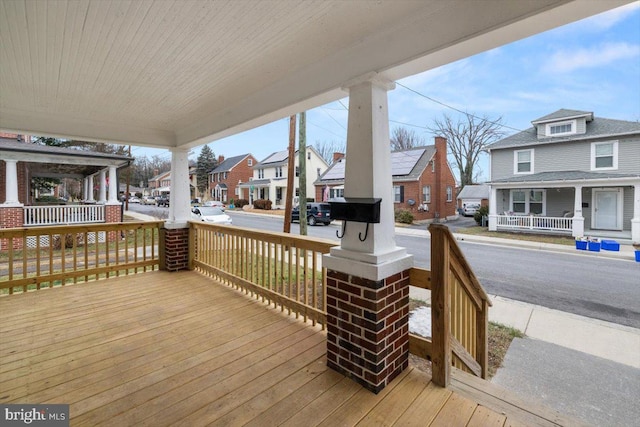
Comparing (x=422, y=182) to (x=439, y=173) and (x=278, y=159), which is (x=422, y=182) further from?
(x=278, y=159)

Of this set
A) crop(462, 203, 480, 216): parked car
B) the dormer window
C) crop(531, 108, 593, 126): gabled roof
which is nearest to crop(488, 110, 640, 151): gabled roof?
the dormer window

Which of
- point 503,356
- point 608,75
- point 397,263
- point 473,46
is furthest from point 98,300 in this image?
point 608,75

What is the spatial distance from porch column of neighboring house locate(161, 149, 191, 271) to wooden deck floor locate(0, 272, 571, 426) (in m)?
1.67

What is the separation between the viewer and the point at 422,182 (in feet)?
65.7

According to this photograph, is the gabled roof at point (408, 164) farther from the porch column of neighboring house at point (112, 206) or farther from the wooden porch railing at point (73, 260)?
the wooden porch railing at point (73, 260)

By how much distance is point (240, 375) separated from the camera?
230cm

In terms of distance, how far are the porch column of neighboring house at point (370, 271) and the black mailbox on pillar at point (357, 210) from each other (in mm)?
39

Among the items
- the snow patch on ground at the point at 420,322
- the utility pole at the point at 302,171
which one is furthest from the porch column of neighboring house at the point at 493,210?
the snow patch on ground at the point at 420,322

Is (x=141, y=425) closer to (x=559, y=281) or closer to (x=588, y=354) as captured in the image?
(x=588, y=354)

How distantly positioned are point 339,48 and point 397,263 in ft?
5.59

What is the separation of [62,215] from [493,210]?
61.1 feet

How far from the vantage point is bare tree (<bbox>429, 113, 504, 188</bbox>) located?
95.9 feet

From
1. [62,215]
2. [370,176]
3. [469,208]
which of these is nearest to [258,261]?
[370,176]

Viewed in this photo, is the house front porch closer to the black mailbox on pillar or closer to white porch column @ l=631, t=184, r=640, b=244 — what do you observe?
white porch column @ l=631, t=184, r=640, b=244
